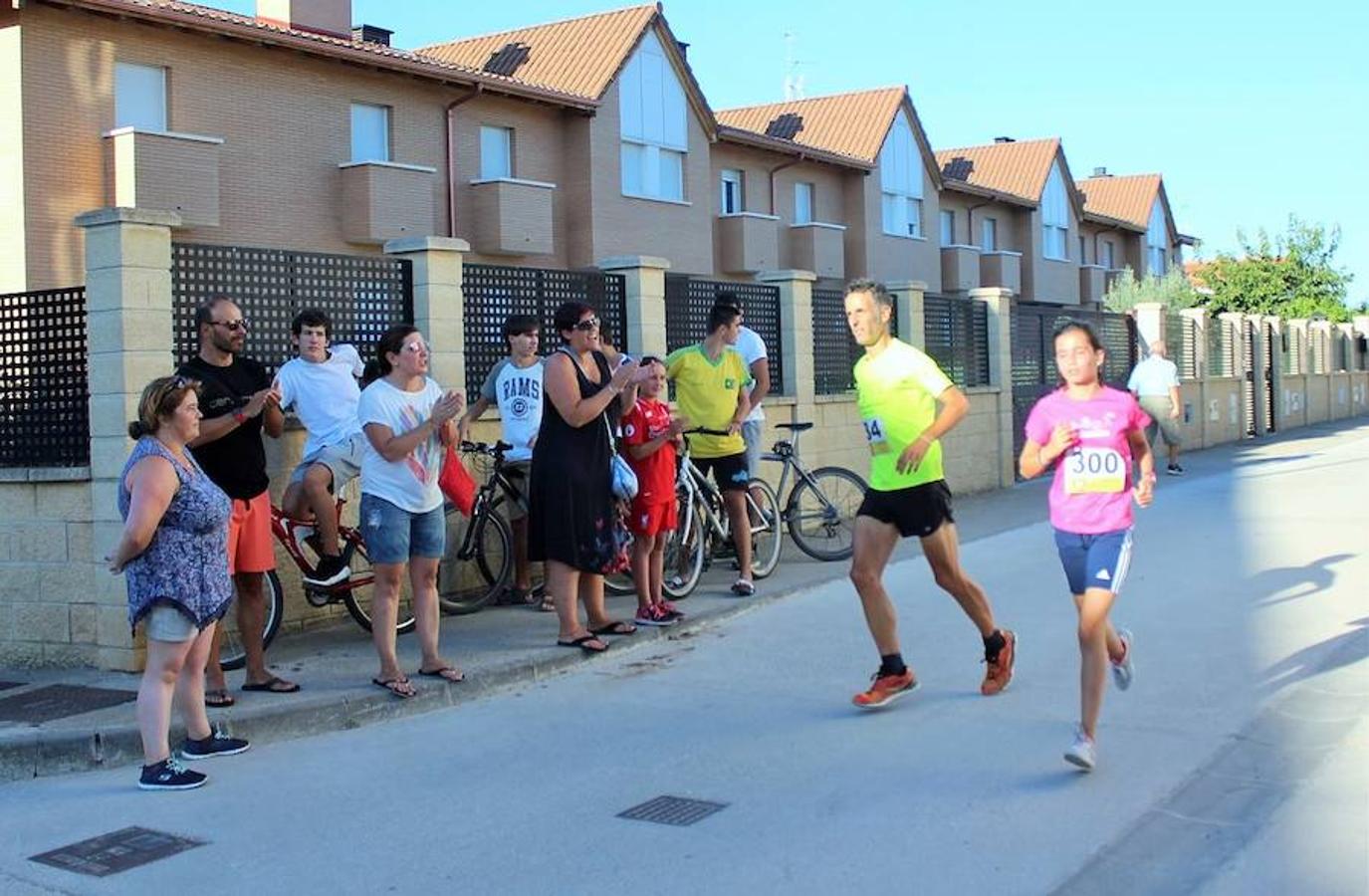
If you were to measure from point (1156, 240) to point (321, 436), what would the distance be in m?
53.5

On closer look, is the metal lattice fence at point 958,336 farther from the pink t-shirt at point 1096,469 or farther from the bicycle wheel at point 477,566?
the pink t-shirt at point 1096,469

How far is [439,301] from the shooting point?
9.73 m

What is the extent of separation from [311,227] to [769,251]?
13.2 metres

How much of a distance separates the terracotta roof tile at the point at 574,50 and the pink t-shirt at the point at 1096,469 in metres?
22.9

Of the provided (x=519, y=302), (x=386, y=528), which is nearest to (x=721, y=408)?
(x=519, y=302)

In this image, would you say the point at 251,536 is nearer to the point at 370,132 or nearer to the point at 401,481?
Answer: the point at 401,481

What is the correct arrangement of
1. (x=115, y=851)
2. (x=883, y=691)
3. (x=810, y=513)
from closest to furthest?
(x=115, y=851)
(x=883, y=691)
(x=810, y=513)

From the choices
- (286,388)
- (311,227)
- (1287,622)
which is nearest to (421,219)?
(311,227)

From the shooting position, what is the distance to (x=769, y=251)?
3347cm

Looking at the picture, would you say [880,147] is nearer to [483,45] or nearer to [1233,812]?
[483,45]

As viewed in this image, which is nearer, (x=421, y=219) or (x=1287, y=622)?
(x=1287, y=622)

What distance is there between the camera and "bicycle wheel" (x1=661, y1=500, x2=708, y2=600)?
9.99 metres

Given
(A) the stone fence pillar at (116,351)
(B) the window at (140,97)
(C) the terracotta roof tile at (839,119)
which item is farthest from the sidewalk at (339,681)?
(C) the terracotta roof tile at (839,119)

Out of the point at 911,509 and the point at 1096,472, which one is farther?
the point at 911,509
